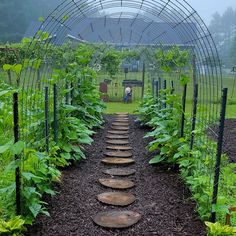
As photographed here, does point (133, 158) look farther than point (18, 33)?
No

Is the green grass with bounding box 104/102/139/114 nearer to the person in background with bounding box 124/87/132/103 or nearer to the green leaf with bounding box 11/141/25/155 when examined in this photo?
the person in background with bounding box 124/87/132/103

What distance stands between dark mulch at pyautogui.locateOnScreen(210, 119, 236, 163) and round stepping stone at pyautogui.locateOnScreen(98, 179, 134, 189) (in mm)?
2046

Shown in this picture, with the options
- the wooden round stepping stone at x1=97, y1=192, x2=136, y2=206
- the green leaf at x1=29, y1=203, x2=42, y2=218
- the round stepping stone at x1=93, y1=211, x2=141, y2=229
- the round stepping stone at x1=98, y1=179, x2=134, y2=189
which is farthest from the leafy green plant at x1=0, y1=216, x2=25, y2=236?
A: the round stepping stone at x1=98, y1=179, x2=134, y2=189

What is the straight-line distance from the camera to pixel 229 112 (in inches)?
444

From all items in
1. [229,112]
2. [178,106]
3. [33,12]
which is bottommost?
[229,112]

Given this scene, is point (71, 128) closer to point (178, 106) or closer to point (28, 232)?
point (178, 106)

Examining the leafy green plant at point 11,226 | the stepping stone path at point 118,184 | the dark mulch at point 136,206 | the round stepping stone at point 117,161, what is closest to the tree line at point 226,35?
the stepping stone path at point 118,184

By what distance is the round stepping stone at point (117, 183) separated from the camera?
164 inches

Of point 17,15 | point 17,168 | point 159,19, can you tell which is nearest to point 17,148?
point 17,168

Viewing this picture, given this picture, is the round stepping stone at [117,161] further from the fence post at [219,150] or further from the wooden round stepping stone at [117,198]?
the fence post at [219,150]

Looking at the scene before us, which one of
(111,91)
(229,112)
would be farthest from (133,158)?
(111,91)

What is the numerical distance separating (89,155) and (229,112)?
7.05 m

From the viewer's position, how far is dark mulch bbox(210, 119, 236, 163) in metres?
5.91

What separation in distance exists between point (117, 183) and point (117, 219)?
102cm
